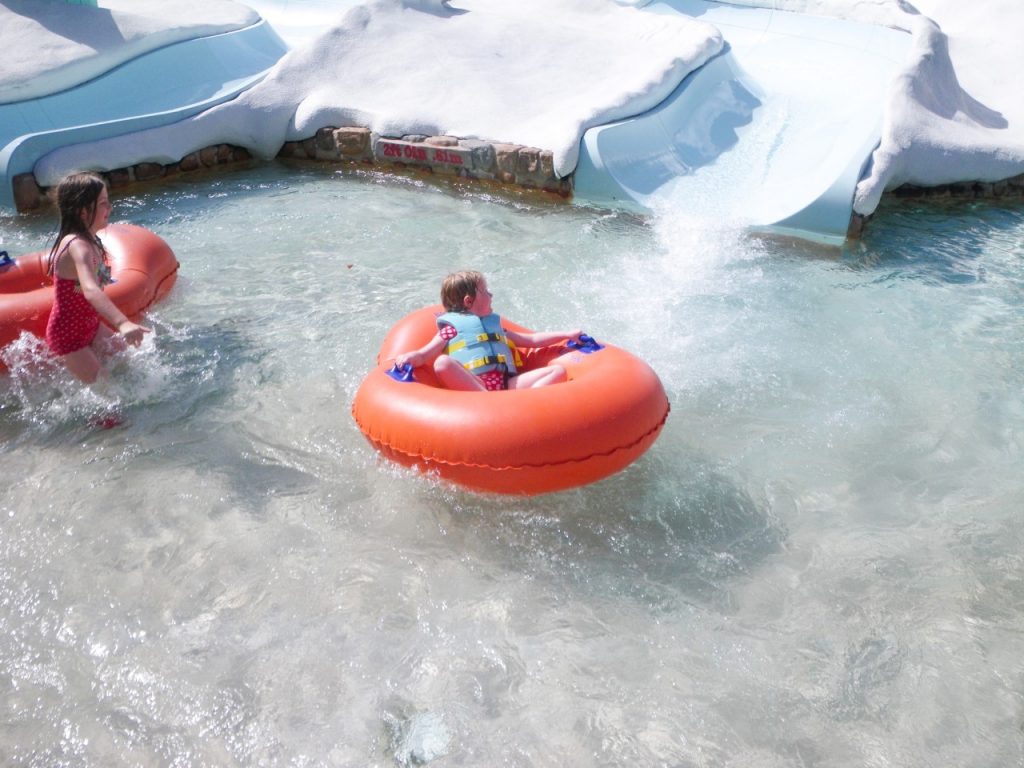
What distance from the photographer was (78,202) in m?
3.55

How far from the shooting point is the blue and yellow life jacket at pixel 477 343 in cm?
342

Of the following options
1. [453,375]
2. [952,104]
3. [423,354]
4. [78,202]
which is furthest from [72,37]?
[952,104]

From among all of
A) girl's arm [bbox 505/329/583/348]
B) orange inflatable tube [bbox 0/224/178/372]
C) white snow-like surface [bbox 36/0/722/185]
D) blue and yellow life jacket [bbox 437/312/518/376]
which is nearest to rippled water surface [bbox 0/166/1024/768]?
orange inflatable tube [bbox 0/224/178/372]

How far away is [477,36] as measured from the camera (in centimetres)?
756

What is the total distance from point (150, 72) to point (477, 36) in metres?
2.62

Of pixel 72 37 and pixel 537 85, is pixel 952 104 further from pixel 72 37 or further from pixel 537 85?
pixel 72 37

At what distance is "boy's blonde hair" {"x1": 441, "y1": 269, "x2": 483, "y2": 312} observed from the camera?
11.4ft

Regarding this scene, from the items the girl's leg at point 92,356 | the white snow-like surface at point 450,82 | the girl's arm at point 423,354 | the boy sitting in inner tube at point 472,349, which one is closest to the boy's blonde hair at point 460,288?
the boy sitting in inner tube at point 472,349

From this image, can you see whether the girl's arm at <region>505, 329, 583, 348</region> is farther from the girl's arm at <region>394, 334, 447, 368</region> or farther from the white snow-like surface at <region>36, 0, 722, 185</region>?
the white snow-like surface at <region>36, 0, 722, 185</region>

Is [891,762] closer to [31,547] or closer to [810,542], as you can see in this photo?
[810,542]

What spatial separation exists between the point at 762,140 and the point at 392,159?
272 centimetres

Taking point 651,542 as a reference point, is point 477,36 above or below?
above

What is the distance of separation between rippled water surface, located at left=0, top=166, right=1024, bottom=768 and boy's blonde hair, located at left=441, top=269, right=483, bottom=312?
69 cm

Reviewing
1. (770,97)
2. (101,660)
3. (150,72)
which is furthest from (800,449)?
(150,72)
